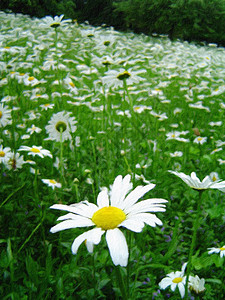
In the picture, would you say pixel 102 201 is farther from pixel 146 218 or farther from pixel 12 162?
pixel 12 162

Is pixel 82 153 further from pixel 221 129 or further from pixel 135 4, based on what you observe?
pixel 135 4

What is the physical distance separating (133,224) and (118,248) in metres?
0.05

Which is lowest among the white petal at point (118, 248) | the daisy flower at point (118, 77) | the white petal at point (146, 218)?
the white petal at point (118, 248)

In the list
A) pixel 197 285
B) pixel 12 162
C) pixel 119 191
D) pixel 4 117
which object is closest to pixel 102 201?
pixel 119 191

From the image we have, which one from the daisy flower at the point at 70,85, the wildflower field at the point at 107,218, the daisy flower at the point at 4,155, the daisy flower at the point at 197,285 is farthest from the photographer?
the daisy flower at the point at 70,85

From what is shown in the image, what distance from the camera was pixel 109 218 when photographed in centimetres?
56

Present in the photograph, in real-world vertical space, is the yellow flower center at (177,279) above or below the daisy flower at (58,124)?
below

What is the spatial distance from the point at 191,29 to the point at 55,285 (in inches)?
376

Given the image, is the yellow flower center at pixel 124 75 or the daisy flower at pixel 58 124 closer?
the yellow flower center at pixel 124 75

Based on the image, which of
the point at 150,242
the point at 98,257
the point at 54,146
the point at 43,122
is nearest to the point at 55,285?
the point at 98,257

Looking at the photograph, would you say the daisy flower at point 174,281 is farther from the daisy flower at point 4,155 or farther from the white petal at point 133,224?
the daisy flower at point 4,155

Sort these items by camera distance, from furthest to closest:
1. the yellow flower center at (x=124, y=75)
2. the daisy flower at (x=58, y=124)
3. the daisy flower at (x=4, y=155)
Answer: the daisy flower at (x=58, y=124) < the daisy flower at (x=4, y=155) < the yellow flower center at (x=124, y=75)

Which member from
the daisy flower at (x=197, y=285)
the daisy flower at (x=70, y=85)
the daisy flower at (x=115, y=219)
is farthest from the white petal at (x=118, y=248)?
the daisy flower at (x=70, y=85)

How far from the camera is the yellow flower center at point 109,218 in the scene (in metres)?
0.55
